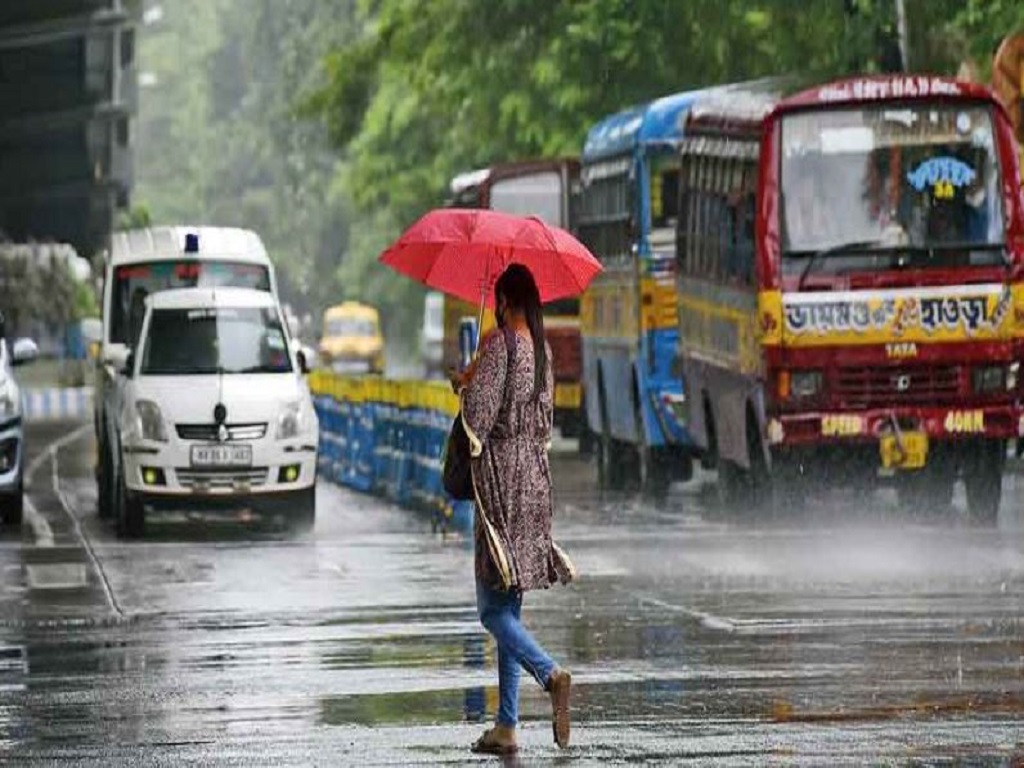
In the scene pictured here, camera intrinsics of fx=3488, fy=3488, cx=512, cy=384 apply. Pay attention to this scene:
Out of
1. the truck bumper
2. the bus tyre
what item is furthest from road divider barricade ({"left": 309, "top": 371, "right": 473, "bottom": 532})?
the bus tyre

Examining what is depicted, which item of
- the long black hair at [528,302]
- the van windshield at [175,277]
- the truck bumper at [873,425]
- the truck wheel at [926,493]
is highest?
the long black hair at [528,302]

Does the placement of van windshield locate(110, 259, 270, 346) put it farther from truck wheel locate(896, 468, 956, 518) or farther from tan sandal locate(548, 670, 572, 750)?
tan sandal locate(548, 670, 572, 750)

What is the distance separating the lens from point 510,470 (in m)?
12.7

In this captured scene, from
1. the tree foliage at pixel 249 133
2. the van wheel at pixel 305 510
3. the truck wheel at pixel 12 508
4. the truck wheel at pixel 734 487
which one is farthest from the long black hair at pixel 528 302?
the tree foliage at pixel 249 133

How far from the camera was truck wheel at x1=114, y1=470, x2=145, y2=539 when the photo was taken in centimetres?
2645

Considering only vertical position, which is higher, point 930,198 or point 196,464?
point 930,198

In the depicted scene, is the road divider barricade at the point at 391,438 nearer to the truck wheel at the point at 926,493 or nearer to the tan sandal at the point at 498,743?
the truck wheel at the point at 926,493

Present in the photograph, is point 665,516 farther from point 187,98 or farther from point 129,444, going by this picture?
point 187,98

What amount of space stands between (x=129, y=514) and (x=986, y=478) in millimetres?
6525

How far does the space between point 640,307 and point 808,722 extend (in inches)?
732

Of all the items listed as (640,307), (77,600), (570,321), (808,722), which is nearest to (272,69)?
(570,321)

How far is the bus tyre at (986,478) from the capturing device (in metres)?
26.4

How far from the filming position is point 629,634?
17.5 m

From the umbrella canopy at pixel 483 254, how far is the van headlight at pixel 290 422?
12718 millimetres
